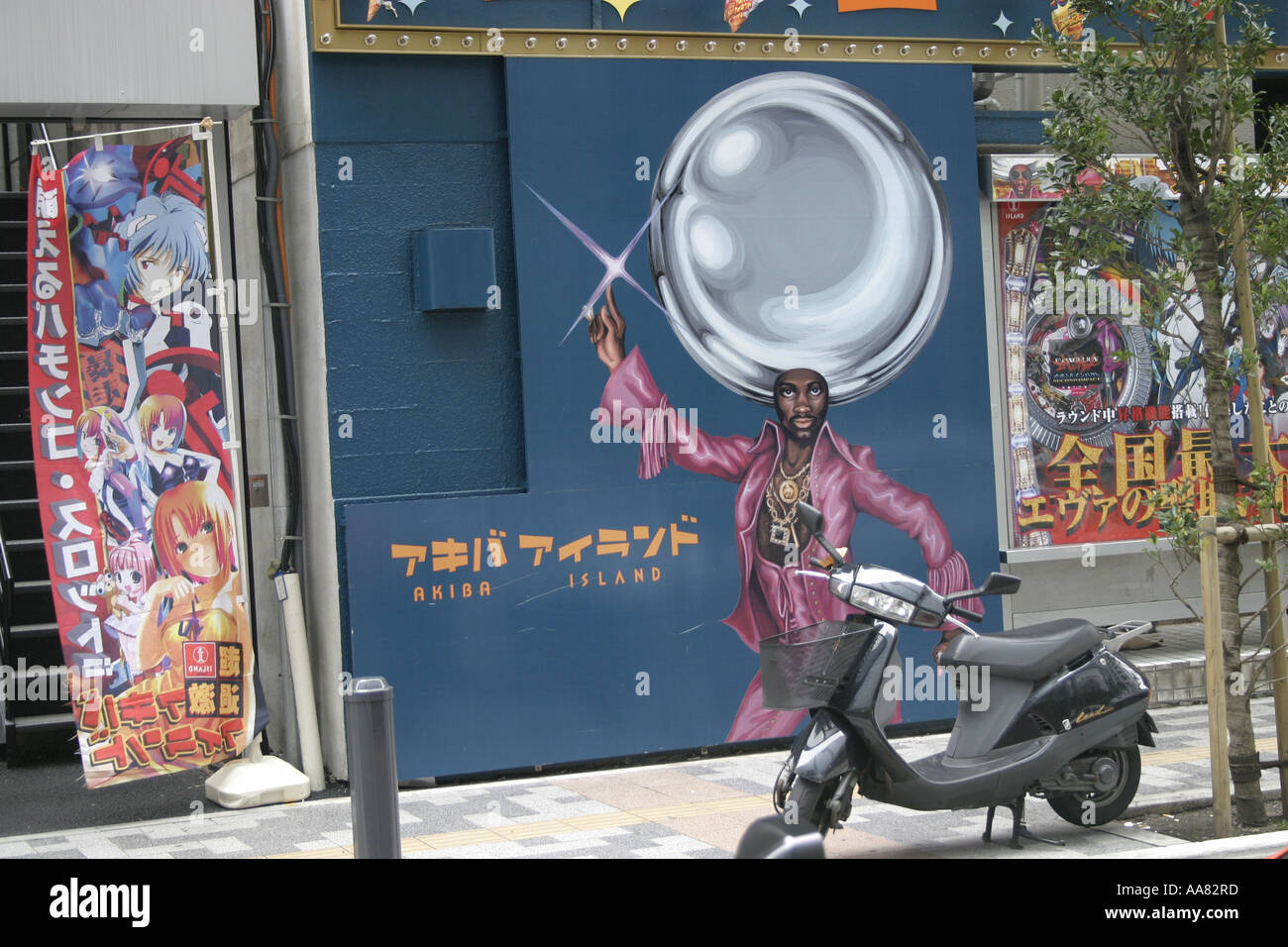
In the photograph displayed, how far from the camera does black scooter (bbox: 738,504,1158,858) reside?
20.4 ft

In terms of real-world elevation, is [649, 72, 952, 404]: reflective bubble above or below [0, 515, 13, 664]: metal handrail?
above

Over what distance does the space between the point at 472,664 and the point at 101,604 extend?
2.03 m

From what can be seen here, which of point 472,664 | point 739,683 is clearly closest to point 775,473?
point 739,683

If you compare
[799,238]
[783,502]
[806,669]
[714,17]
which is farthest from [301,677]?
[714,17]

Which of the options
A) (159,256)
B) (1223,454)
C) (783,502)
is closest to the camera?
(1223,454)

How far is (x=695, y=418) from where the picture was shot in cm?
900

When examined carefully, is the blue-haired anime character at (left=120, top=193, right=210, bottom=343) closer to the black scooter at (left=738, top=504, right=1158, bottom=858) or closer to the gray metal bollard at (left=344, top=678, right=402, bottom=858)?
the gray metal bollard at (left=344, top=678, right=402, bottom=858)

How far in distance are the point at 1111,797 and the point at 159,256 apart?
5.65 m

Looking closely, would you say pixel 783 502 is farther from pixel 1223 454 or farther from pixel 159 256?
pixel 159 256

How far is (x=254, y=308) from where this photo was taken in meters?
8.99

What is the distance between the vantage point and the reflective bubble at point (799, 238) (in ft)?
29.6

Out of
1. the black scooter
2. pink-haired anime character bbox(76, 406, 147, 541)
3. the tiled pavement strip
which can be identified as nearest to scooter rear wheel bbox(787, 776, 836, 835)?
the black scooter

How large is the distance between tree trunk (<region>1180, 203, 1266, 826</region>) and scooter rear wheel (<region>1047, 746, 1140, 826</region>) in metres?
0.52

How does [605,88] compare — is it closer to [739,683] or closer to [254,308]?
[254,308]
